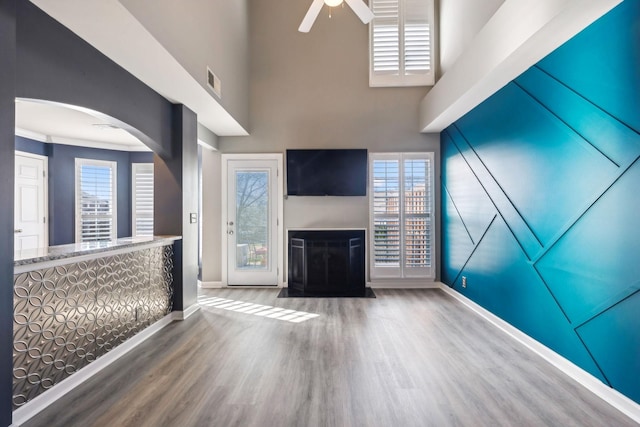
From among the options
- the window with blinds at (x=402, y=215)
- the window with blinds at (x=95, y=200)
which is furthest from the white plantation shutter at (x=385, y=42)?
the window with blinds at (x=95, y=200)

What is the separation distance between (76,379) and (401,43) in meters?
5.56

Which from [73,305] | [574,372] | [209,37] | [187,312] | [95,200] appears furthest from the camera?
[95,200]

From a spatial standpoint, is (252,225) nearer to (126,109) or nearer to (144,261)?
(144,261)

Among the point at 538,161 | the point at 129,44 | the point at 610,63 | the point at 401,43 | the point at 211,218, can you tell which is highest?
the point at 401,43

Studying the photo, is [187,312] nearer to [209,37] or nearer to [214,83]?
[214,83]

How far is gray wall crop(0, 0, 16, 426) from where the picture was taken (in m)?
1.55

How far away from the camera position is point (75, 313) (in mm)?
2141

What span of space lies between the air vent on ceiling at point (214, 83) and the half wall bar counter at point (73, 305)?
169cm

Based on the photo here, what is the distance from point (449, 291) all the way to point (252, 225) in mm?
3184

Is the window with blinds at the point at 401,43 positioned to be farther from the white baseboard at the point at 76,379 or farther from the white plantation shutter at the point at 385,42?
the white baseboard at the point at 76,379

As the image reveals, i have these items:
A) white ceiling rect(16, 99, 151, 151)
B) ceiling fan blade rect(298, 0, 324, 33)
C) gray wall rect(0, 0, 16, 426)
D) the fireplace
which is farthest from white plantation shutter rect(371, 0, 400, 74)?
gray wall rect(0, 0, 16, 426)

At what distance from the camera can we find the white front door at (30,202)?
4676 millimetres

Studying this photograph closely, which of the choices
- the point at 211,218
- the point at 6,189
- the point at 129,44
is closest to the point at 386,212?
the point at 211,218

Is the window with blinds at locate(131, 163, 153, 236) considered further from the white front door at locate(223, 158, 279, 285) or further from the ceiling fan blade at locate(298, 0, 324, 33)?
the ceiling fan blade at locate(298, 0, 324, 33)
